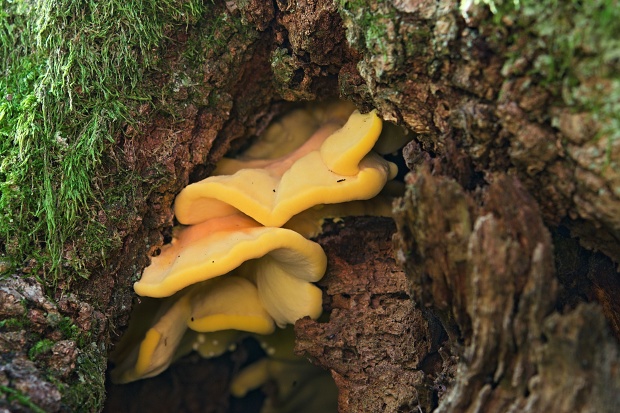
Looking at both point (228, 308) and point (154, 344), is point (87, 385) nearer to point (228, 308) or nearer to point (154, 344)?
point (154, 344)

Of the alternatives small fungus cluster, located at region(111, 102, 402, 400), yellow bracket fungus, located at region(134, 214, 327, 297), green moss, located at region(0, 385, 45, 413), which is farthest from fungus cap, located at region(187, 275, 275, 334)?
green moss, located at region(0, 385, 45, 413)

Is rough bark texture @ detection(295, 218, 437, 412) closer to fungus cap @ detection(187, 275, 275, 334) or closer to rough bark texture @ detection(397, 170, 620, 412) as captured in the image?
fungus cap @ detection(187, 275, 275, 334)

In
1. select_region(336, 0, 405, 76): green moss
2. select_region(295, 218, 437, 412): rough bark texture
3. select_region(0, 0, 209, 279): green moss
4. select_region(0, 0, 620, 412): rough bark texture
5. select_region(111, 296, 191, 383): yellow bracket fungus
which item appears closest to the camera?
select_region(0, 0, 620, 412): rough bark texture

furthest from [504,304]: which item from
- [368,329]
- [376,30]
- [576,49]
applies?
[376,30]

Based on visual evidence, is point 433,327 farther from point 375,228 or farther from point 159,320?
point 159,320

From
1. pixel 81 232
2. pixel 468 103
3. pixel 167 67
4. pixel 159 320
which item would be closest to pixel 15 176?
pixel 81 232
